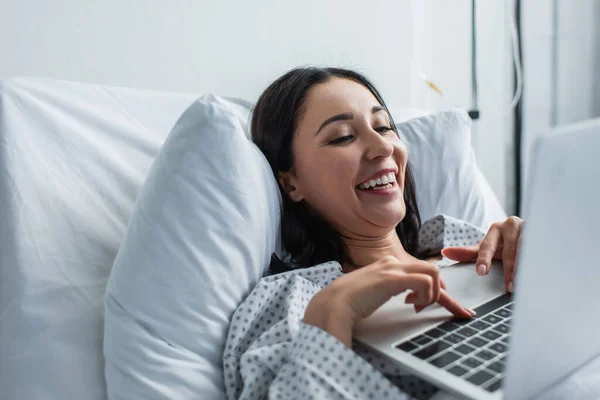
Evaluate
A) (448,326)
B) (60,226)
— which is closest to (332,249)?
(448,326)

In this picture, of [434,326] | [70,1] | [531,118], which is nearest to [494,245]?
[434,326]

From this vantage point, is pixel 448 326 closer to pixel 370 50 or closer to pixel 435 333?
pixel 435 333

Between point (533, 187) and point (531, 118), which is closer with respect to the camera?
point (533, 187)

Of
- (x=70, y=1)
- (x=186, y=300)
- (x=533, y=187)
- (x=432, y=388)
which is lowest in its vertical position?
(x=432, y=388)

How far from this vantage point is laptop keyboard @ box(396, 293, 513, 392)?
0.58 meters

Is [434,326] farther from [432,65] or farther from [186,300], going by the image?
[432,65]

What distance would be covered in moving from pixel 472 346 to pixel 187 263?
0.39 meters

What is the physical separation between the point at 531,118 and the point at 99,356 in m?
1.94

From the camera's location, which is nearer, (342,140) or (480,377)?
(480,377)

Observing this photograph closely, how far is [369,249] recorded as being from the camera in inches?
43.2

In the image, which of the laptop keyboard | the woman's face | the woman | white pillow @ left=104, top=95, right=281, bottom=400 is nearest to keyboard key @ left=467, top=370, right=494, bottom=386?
the laptop keyboard

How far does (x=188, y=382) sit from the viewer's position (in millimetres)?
689

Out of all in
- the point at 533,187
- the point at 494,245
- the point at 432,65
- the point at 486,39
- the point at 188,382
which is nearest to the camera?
the point at 533,187

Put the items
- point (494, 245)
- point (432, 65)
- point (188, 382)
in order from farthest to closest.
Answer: point (432, 65), point (494, 245), point (188, 382)
